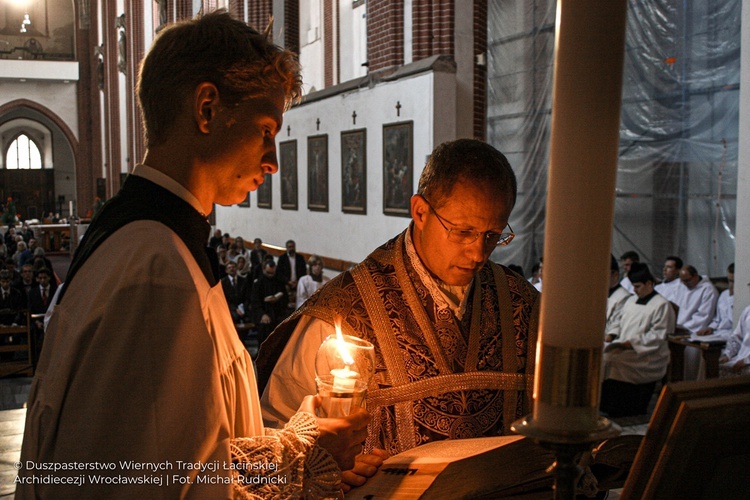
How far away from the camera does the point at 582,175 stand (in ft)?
2.11

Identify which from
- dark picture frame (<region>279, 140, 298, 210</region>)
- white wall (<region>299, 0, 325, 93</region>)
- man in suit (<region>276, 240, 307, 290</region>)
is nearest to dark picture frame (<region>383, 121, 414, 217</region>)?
man in suit (<region>276, 240, 307, 290</region>)

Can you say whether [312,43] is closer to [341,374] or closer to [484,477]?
[341,374]

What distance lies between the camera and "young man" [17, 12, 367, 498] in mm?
1123

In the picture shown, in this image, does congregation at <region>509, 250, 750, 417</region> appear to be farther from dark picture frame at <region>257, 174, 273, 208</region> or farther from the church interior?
dark picture frame at <region>257, 174, 273, 208</region>

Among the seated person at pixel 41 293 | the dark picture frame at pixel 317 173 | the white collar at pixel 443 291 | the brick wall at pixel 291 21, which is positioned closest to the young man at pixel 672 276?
the dark picture frame at pixel 317 173

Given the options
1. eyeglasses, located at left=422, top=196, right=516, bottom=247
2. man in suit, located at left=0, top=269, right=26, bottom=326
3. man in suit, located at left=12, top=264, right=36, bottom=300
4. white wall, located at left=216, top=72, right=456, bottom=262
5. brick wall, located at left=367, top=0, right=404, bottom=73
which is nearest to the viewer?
eyeglasses, located at left=422, top=196, right=516, bottom=247

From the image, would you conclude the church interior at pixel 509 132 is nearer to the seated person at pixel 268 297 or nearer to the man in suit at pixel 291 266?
the man in suit at pixel 291 266

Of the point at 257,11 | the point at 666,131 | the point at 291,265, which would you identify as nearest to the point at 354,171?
the point at 291,265

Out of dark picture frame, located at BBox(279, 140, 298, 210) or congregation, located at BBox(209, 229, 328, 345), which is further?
dark picture frame, located at BBox(279, 140, 298, 210)

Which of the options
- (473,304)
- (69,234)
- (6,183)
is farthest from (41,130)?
(473,304)

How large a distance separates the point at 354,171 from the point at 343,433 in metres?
10.2

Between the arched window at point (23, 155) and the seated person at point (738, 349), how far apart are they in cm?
3438

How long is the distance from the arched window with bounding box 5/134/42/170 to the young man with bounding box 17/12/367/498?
123ft

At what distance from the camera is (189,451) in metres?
1.16
